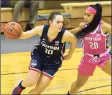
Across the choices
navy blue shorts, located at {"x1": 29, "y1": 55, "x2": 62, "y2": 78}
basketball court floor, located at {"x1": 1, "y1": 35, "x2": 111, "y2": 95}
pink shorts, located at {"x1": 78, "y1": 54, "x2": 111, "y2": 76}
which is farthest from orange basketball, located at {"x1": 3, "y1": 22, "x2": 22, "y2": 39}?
basketball court floor, located at {"x1": 1, "y1": 35, "x2": 111, "y2": 95}

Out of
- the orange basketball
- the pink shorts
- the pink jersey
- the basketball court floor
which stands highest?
the orange basketball

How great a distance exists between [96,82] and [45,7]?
630 cm

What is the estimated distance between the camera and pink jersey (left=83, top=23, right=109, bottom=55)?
4797mm

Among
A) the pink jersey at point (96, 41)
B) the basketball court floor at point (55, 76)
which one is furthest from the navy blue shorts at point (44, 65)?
the basketball court floor at point (55, 76)

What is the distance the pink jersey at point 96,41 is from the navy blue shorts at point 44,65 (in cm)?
50

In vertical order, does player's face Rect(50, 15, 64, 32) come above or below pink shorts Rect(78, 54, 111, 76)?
above

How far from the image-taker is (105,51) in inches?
191

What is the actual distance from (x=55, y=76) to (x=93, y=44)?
1.91m

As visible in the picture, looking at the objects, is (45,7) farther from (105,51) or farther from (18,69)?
(105,51)

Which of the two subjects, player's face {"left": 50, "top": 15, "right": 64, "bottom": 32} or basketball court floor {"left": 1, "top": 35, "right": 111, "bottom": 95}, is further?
basketball court floor {"left": 1, "top": 35, "right": 111, "bottom": 95}

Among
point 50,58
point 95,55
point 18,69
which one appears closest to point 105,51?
point 95,55

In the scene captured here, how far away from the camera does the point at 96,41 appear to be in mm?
4793

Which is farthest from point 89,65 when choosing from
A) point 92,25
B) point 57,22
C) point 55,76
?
point 55,76

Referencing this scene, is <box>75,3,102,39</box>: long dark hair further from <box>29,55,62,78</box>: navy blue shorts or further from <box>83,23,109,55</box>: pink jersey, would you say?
<box>29,55,62,78</box>: navy blue shorts
